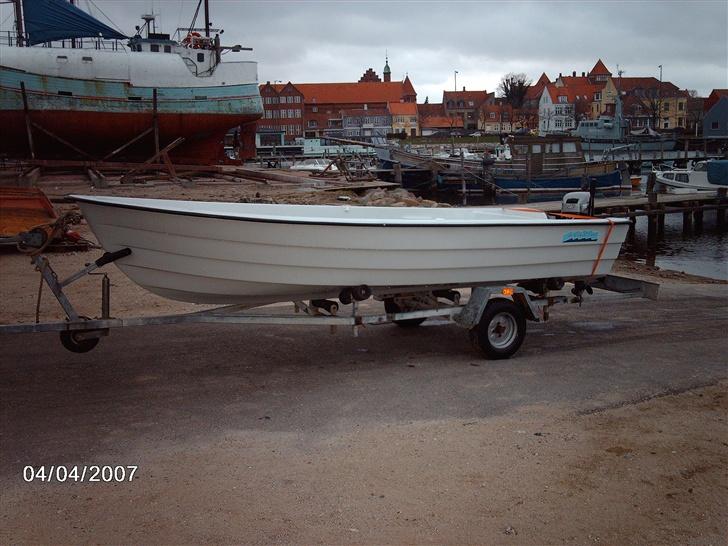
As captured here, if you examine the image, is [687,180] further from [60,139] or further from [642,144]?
[60,139]

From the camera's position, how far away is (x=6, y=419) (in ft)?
17.4

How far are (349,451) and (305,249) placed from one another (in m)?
1.96

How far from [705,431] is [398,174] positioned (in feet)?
118

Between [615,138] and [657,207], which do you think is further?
[615,138]

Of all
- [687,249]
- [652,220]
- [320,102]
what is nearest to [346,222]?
[687,249]

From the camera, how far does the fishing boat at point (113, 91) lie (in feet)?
91.5

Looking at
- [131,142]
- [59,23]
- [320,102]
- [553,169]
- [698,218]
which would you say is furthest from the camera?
[320,102]

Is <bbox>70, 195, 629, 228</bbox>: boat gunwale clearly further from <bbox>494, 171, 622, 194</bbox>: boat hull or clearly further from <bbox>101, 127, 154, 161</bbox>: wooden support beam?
<bbox>494, 171, 622, 194</bbox>: boat hull

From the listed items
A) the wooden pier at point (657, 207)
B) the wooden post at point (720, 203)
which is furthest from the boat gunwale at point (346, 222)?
the wooden post at point (720, 203)

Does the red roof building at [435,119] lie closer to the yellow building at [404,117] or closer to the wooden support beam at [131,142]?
the yellow building at [404,117]

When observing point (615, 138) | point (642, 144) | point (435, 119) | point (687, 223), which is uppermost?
point (435, 119)

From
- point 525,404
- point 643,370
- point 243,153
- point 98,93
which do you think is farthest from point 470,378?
point 243,153

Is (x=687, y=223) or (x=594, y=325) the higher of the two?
(x=594, y=325)

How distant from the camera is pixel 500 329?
7086 millimetres
